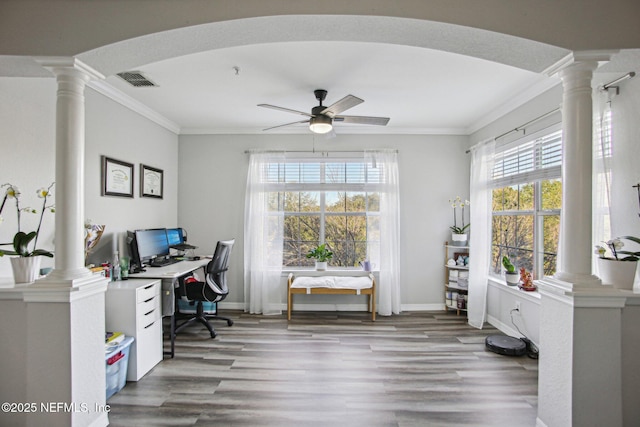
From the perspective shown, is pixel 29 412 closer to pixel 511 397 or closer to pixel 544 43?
pixel 511 397

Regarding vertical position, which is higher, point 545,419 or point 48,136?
point 48,136

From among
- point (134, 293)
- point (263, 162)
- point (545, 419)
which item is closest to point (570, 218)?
point (545, 419)

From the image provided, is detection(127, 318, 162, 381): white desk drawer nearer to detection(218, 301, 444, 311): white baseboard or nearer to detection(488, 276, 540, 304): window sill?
detection(218, 301, 444, 311): white baseboard

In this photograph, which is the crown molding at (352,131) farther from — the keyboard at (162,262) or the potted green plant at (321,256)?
the keyboard at (162,262)

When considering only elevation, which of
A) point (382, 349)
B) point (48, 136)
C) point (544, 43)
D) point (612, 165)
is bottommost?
point (382, 349)

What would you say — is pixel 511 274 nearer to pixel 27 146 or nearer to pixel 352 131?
pixel 352 131

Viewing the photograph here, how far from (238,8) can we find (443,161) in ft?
11.7

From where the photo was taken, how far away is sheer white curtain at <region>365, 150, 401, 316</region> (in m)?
4.22

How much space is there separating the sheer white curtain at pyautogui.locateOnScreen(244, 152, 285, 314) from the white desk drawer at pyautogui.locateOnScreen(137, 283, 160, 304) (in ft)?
5.13

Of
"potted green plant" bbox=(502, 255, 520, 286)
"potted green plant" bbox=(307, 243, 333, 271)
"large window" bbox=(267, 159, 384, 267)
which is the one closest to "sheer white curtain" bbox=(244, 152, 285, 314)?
"large window" bbox=(267, 159, 384, 267)

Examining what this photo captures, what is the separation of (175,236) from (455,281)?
3.85 meters

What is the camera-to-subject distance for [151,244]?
3396mm

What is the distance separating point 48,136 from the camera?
92.4 inches

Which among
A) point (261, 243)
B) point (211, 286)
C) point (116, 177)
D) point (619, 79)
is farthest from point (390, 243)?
point (116, 177)
